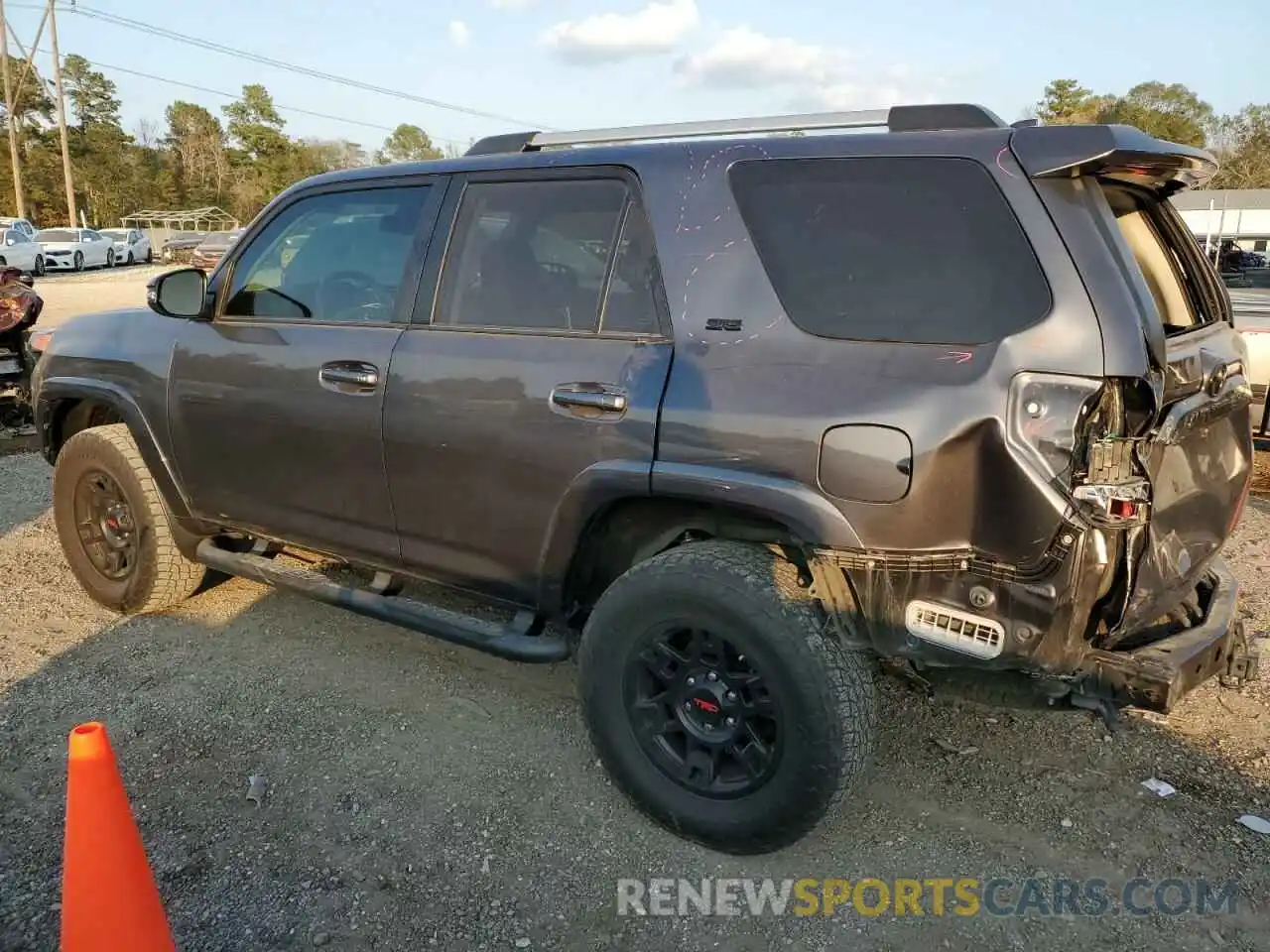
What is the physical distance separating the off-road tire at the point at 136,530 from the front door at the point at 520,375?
1.50 m

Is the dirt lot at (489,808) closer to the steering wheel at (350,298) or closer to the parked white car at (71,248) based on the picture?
the steering wheel at (350,298)

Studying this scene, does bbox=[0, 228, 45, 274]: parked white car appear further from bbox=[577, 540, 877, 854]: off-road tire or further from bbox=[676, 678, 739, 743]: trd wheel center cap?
bbox=[676, 678, 739, 743]: trd wheel center cap

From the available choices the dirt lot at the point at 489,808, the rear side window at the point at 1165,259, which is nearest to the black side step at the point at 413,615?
the dirt lot at the point at 489,808

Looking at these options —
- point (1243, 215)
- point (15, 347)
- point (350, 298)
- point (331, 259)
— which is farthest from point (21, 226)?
point (1243, 215)

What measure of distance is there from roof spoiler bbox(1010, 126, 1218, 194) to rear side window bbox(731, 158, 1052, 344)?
0.11 meters

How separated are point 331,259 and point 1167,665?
10.1 feet

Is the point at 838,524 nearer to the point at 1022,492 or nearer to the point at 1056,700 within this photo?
the point at 1022,492

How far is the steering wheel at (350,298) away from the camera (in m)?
3.36

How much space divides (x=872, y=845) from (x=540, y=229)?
2157 mm

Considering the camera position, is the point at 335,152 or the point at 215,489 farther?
the point at 335,152

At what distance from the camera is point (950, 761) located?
316cm

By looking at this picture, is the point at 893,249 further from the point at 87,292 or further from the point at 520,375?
the point at 87,292

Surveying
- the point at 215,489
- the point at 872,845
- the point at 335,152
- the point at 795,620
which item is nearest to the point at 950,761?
the point at 872,845

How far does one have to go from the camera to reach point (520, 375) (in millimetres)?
2885
